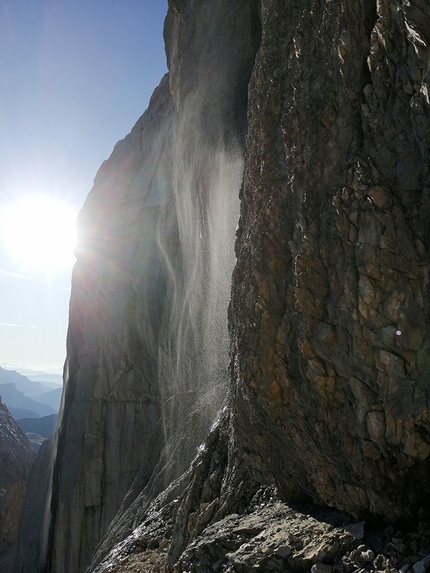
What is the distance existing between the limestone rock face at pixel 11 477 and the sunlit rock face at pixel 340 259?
41.3 meters

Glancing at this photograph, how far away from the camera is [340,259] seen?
5.22 metres

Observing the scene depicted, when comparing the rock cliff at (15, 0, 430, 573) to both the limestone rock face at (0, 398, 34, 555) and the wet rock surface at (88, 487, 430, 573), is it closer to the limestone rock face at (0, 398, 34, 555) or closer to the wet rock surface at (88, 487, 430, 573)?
the wet rock surface at (88, 487, 430, 573)

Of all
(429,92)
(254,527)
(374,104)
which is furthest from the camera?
(254,527)

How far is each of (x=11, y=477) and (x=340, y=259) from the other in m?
45.2

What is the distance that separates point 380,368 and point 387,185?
1683 millimetres

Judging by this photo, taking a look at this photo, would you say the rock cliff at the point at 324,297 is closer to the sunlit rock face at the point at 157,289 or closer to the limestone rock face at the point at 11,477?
the sunlit rock face at the point at 157,289

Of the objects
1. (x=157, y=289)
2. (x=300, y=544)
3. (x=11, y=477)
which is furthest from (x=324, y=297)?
(x=11, y=477)

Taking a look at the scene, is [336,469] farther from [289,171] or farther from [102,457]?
[102,457]

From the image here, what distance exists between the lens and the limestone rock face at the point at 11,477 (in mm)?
40763

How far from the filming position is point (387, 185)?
185 inches

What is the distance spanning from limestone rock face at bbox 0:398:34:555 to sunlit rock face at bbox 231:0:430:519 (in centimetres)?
4131

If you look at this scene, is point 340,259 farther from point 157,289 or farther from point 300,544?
point 157,289

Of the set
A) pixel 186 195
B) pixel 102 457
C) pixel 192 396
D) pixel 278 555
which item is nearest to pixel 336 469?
pixel 278 555

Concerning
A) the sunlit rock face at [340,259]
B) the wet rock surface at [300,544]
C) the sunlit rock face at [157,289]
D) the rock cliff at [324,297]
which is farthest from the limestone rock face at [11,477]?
the sunlit rock face at [340,259]
